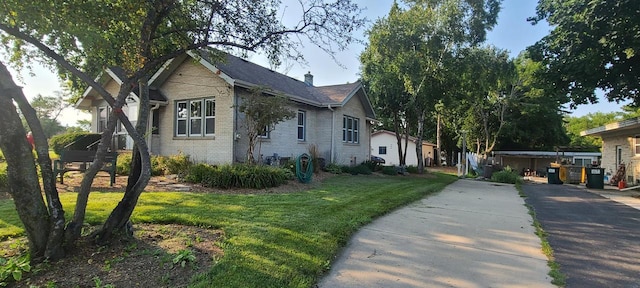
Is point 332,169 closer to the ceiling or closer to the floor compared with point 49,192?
A: closer to the floor

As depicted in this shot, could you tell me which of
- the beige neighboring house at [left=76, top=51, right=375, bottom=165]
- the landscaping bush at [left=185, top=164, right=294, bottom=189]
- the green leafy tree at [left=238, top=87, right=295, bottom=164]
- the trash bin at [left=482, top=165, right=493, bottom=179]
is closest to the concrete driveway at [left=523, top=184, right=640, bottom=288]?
the landscaping bush at [left=185, top=164, right=294, bottom=189]

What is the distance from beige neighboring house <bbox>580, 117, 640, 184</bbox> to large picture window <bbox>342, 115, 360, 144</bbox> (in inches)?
497

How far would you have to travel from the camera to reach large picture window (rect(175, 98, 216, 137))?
13680 mm

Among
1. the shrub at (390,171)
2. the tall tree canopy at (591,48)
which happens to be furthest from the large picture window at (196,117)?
the tall tree canopy at (591,48)

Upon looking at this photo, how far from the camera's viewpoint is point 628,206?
33.1 feet

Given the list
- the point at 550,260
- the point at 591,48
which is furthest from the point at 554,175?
the point at 550,260

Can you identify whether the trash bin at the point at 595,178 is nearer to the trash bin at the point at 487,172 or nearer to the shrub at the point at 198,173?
the trash bin at the point at 487,172

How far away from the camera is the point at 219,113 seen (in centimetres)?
1320

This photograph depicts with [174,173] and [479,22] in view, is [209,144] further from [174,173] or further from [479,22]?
[479,22]

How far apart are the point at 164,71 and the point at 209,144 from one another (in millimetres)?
3649

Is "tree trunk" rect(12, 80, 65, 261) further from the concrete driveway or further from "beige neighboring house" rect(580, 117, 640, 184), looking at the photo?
"beige neighboring house" rect(580, 117, 640, 184)

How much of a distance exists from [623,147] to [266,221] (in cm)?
2197

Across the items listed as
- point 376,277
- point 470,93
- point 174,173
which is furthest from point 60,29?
point 470,93

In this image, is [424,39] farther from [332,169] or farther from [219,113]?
[219,113]
